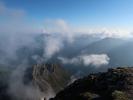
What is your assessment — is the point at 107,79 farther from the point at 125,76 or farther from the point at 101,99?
the point at 101,99

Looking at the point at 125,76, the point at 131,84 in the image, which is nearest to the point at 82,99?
the point at 131,84

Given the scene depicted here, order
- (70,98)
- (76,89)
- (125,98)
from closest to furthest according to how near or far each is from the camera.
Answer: (125,98), (70,98), (76,89)

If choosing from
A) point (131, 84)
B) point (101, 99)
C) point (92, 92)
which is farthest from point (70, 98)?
point (131, 84)

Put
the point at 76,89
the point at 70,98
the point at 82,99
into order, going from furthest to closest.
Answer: the point at 76,89
the point at 70,98
the point at 82,99

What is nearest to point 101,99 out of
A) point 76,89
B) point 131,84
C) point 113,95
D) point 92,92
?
A: point 113,95

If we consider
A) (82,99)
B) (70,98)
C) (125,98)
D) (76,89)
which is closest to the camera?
(125,98)

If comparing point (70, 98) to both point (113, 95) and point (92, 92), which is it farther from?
point (113, 95)

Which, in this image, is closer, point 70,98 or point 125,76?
point 70,98
